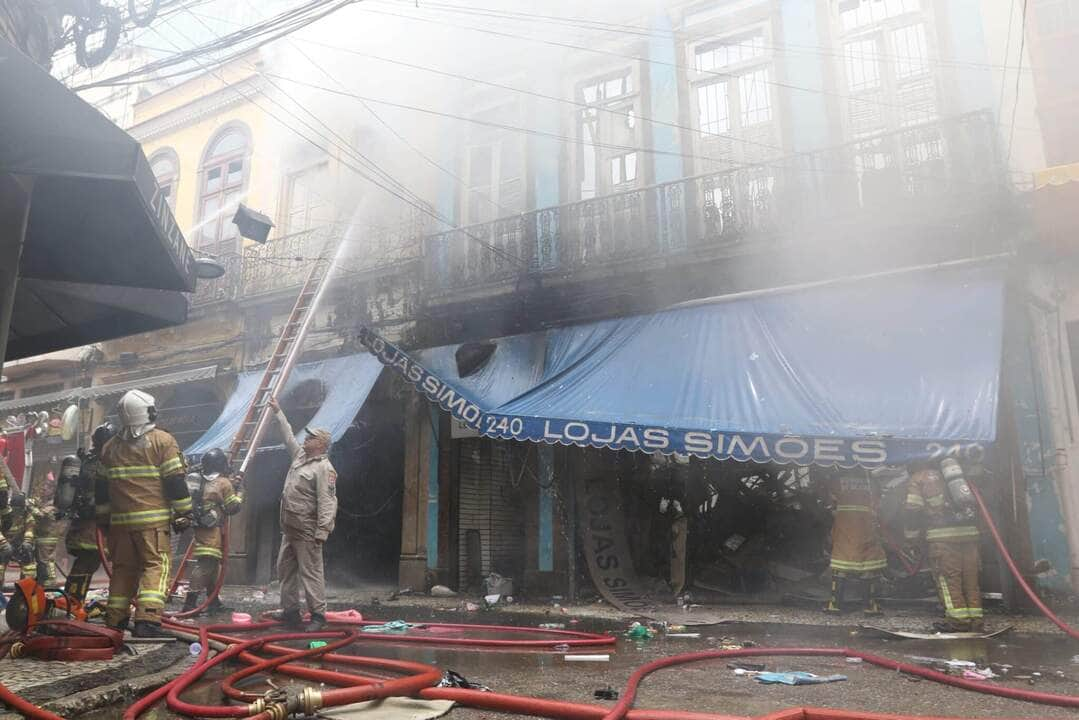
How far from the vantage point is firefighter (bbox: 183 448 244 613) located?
22.3 feet

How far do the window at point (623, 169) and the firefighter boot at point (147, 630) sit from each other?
24.5 feet

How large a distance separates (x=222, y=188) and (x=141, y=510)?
34.6ft

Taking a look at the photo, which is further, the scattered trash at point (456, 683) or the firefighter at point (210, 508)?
the firefighter at point (210, 508)

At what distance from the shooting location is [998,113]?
768 cm

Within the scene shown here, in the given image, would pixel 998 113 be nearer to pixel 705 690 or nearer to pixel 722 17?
pixel 722 17

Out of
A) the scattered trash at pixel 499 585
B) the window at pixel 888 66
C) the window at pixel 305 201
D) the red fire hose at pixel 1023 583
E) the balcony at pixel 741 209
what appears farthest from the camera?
the window at pixel 305 201

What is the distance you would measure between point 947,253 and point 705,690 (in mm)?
5715

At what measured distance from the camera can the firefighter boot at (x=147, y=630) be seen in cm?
465

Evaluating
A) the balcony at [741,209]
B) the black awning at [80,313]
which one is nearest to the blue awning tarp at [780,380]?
the balcony at [741,209]

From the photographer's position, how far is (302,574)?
5.98 m

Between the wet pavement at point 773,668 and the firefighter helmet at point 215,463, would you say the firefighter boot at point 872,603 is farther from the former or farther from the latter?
the firefighter helmet at point 215,463

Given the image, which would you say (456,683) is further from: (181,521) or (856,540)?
(856,540)

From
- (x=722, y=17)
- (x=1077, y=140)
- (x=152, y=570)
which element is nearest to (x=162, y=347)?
(x=152, y=570)

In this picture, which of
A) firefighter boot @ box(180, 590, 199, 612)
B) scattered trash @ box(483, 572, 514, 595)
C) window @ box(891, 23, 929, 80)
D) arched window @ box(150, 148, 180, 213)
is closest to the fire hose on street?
firefighter boot @ box(180, 590, 199, 612)
